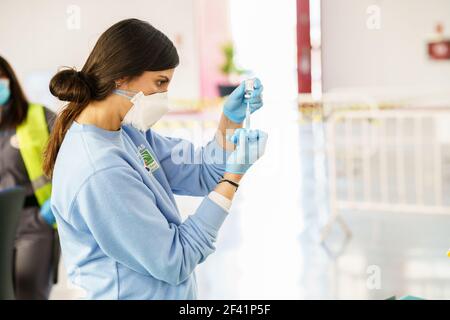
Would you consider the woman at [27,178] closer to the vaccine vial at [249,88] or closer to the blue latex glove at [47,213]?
the blue latex glove at [47,213]

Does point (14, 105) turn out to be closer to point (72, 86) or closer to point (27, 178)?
point (27, 178)

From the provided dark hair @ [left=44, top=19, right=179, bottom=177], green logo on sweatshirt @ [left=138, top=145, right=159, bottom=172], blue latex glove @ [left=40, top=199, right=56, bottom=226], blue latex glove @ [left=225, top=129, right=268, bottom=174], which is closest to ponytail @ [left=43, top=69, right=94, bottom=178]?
dark hair @ [left=44, top=19, right=179, bottom=177]

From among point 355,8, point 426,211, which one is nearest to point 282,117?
point 355,8

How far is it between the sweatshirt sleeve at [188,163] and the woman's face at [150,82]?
15 centimetres

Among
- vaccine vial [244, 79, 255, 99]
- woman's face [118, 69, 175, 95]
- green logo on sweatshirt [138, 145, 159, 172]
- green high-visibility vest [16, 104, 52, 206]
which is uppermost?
woman's face [118, 69, 175, 95]

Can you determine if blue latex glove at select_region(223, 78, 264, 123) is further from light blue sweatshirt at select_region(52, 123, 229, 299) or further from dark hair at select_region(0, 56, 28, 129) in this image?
dark hair at select_region(0, 56, 28, 129)

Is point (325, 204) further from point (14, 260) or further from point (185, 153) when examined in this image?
point (185, 153)

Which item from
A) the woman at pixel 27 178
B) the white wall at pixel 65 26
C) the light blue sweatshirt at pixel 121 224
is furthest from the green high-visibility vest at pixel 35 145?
the light blue sweatshirt at pixel 121 224

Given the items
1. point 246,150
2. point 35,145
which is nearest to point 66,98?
point 246,150

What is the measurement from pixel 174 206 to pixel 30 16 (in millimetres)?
572

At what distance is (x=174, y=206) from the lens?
1079 millimetres

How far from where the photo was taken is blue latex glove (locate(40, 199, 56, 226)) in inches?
78.2

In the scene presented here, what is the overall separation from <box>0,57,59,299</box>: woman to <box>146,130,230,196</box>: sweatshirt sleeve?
2.95 feet

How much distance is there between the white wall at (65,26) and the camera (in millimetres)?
1222
